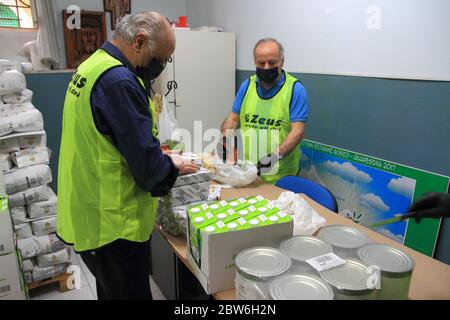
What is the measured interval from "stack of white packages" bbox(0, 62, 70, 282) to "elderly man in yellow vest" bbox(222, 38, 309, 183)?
144 centimetres

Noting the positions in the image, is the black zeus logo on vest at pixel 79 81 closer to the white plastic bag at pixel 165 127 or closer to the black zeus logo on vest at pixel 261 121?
the white plastic bag at pixel 165 127

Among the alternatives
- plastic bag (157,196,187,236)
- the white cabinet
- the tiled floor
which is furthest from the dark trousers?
the white cabinet

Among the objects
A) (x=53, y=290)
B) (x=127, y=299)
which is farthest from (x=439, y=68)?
(x=53, y=290)

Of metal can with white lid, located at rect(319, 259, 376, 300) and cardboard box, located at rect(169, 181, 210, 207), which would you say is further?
cardboard box, located at rect(169, 181, 210, 207)

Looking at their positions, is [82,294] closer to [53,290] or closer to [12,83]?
[53,290]

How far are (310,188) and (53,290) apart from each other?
6.52 feet

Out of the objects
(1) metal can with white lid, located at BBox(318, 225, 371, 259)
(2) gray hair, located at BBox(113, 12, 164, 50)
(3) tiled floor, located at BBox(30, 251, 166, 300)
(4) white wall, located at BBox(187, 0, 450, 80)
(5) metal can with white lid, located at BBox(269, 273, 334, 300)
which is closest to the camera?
(5) metal can with white lid, located at BBox(269, 273, 334, 300)

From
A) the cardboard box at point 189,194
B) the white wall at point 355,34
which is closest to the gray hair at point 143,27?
the cardboard box at point 189,194

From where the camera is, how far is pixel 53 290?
7.98ft

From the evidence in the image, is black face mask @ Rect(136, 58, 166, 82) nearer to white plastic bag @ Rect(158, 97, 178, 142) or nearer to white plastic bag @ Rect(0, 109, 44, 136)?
white plastic bag @ Rect(158, 97, 178, 142)

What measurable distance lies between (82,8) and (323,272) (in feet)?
12.3

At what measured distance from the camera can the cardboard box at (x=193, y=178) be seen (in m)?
1.48

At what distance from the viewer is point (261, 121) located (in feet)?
7.81

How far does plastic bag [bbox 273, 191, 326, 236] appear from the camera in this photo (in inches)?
56.5
